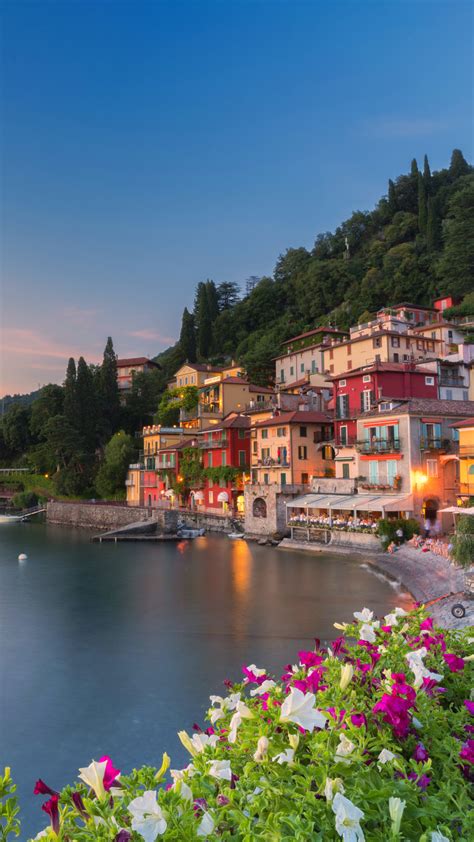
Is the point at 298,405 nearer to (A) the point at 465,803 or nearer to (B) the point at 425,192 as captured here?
(A) the point at 465,803

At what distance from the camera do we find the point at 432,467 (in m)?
34.7

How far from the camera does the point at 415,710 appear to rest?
12.3 ft

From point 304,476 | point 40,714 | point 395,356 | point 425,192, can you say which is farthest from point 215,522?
point 425,192

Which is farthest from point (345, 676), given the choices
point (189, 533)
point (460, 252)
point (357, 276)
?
point (357, 276)

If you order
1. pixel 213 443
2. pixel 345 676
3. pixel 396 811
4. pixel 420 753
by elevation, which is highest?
pixel 213 443

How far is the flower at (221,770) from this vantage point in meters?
3.06

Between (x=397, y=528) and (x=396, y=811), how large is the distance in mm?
31288

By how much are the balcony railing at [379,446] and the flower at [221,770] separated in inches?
1297

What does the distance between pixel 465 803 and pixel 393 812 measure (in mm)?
646

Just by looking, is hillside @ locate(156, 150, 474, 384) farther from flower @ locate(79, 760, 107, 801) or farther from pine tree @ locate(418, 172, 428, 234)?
flower @ locate(79, 760, 107, 801)

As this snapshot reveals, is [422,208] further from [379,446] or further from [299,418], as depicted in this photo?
[379,446]

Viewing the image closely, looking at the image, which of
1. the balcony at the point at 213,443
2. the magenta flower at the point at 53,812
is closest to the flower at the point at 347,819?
the magenta flower at the point at 53,812

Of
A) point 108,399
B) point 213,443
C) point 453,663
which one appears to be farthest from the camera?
point 108,399

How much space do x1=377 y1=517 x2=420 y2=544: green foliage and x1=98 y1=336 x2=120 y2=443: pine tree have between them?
5001 centimetres
